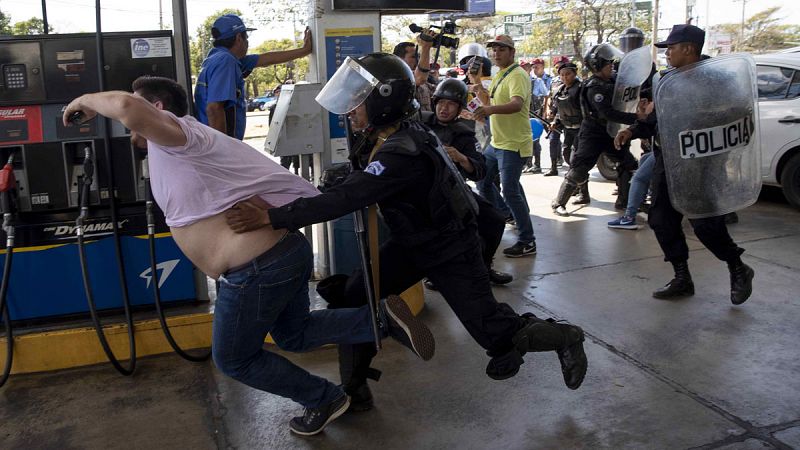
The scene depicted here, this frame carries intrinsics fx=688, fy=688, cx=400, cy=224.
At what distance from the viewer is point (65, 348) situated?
3.90m

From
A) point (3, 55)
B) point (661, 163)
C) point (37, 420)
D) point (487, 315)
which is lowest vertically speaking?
point (37, 420)

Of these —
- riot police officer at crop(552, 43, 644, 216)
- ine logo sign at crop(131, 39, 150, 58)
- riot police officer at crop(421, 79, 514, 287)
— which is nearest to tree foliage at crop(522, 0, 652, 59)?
riot police officer at crop(552, 43, 644, 216)

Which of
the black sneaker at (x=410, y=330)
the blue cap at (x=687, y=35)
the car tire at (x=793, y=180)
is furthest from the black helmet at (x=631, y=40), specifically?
the black sneaker at (x=410, y=330)

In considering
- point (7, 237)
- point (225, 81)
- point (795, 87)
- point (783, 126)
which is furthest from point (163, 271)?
point (795, 87)

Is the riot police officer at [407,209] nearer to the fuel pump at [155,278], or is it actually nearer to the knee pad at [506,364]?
the knee pad at [506,364]

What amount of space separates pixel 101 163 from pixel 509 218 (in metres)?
4.39

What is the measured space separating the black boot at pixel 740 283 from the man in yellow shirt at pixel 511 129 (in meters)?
1.84

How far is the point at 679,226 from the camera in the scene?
15.5 ft

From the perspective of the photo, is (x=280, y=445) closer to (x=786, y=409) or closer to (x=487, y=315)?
(x=487, y=315)

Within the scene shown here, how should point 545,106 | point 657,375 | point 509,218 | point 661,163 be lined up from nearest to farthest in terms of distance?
point 657,375, point 661,163, point 509,218, point 545,106

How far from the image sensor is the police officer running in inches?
168

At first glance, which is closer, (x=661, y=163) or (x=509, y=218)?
(x=661, y=163)

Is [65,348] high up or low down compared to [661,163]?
down

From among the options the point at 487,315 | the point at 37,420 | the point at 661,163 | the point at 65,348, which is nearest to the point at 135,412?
the point at 37,420
